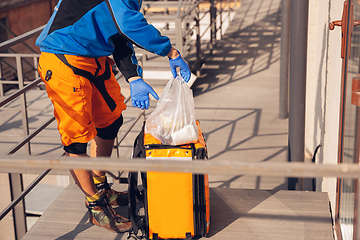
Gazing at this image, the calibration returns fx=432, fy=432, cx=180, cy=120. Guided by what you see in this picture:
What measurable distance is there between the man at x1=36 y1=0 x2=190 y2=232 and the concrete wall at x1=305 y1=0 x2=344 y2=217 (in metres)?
1.11

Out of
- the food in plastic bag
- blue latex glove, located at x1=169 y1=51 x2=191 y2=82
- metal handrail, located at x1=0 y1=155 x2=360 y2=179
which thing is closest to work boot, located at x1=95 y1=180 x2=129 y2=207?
the food in plastic bag

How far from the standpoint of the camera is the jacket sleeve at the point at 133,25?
6.57ft

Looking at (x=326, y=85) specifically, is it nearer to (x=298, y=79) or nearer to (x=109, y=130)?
(x=298, y=79)

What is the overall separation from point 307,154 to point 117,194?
3029mm

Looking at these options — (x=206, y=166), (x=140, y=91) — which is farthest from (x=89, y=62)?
(x=206, y=166)

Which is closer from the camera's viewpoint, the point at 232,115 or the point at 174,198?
the point at 174,198

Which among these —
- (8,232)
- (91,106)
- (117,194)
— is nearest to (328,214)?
(117,194)

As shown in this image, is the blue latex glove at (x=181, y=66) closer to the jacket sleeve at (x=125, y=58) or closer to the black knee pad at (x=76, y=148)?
the jacket sleeve at (x=125, y=58)

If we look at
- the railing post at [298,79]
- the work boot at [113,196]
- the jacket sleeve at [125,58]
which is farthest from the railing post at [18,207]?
the railing post at [298,79]

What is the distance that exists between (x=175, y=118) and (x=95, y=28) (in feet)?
2.06

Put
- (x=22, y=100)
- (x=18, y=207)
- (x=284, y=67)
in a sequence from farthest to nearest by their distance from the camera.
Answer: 1. (x=284, y=67)
2. (x=18, y=207)
3. (x=22, y=100)

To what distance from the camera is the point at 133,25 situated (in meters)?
2.03

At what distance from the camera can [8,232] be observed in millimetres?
6824

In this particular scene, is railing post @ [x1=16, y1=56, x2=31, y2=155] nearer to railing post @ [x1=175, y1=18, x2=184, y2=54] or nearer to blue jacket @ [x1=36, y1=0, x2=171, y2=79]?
blue jacket @ [x1=36, y1=0, x2=171, y2=79]
